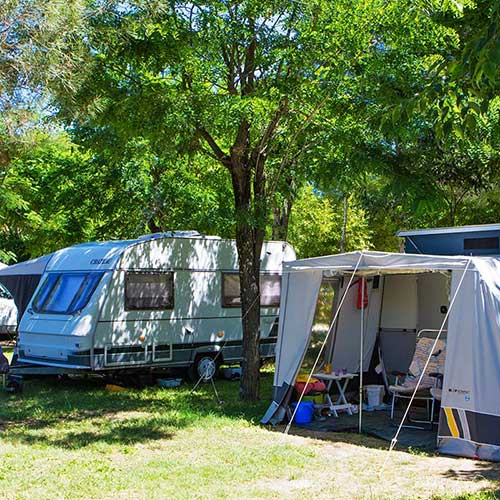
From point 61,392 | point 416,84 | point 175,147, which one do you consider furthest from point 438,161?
point 61,392

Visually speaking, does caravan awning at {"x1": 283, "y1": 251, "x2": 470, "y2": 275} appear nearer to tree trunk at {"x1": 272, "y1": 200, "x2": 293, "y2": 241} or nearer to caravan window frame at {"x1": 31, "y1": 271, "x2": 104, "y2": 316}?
caravan window frame at {"x1": 31, "y1": 271, "x2": 104, "y2": 316}

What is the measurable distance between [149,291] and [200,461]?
201 inches

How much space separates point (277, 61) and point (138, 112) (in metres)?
1.94

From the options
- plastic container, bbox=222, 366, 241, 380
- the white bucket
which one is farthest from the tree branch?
plastic container, bbox=222, 366, 241, 380

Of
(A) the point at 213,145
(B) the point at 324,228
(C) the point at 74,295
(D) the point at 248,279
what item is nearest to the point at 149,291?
(C) the point at 74,295

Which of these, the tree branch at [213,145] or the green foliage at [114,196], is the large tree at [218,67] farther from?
the green foliage at [114,196]

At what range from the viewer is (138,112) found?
910 centimetres

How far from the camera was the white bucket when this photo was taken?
9766 millimetres

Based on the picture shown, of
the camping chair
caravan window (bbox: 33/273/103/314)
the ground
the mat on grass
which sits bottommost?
→ the ground

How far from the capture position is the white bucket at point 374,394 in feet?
32.0

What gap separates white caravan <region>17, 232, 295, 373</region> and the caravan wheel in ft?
0.09

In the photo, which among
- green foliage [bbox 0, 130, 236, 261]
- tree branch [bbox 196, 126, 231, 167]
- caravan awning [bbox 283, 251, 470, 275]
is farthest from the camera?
green foliage [bbox 0, 130, 236, 261]

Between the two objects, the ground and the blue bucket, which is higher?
the blue bucket

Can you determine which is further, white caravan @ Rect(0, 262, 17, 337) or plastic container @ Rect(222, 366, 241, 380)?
white caravan @ Rect(0, 262, 17, 337)
